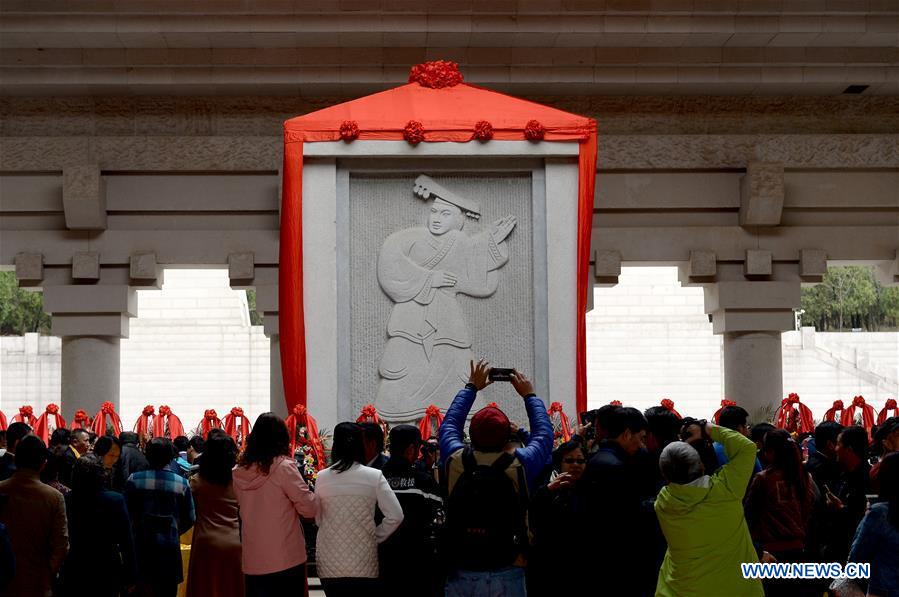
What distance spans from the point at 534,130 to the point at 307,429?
275 cm

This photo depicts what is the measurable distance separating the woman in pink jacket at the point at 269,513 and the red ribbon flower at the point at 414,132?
13.8 feet

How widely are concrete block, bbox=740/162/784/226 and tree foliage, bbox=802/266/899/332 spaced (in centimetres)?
2033

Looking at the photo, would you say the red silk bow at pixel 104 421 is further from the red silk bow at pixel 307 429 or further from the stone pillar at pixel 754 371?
the stone pillar at pixel 754 371

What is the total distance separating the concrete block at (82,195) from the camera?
11508 millimetres

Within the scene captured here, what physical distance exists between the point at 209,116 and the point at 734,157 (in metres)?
5.45

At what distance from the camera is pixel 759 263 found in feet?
38.4

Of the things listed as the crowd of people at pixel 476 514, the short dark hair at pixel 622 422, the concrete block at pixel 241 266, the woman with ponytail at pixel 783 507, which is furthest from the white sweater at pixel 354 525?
the concrete block at pixel 241 266

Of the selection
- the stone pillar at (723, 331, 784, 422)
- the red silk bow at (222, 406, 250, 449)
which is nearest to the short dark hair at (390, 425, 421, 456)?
the red silk bow at (222, 406, 250, 449)

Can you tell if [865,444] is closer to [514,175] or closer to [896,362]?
[514,175]

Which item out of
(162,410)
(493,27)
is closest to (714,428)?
(162,410)

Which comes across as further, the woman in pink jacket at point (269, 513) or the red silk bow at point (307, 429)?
the red silk bow at point (307, 429)

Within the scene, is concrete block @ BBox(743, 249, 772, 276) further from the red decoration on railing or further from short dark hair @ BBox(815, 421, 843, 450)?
short dark hair @ BBox(815, 421, 843, 450)

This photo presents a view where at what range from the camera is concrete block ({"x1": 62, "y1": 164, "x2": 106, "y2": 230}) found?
11.5 meters

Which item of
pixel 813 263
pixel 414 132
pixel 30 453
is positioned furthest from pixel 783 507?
pixel 813 263
